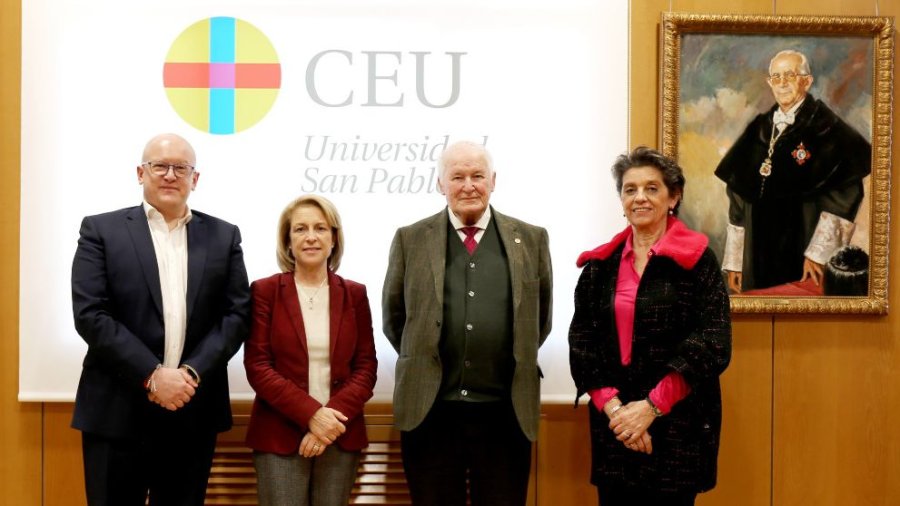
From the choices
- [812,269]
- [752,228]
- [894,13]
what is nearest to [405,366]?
[752,228]

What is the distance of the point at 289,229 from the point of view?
2527 mm

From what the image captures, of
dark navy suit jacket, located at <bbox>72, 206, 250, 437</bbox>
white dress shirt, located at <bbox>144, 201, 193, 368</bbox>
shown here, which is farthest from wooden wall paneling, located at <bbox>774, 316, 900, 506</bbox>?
white dress shirt, located at <bbox>144, 201, 193, 368</bbox>

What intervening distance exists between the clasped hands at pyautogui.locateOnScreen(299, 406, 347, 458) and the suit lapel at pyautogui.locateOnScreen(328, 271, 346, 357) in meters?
0.19

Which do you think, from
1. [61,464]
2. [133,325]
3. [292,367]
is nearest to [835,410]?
[292,367]

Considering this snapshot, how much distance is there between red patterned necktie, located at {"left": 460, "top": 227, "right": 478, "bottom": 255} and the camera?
2463 millimetres

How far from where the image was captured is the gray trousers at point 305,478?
7.80 ft

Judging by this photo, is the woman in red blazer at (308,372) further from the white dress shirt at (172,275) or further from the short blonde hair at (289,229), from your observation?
the white dress shirt at (172,275)

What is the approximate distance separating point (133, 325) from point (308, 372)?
1.84 feet

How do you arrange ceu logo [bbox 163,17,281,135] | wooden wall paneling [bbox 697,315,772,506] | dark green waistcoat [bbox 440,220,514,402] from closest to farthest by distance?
1. dark green waistcoat [bbox 440,220,514,402]
2. ceu logo [bbox 163,17,281,135]
3. wooden wall paneling [bbox 697,315,772,506]

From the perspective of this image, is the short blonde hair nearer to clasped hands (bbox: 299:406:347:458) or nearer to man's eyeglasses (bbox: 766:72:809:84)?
clasped hands (bbox: 299:406:347:458)

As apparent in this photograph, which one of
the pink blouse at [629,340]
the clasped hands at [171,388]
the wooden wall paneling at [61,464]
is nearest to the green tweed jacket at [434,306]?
the pink blouse at [629,340]

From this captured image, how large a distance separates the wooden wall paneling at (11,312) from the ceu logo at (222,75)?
64cm

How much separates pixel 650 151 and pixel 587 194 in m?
0.70

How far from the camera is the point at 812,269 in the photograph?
10.1ft
